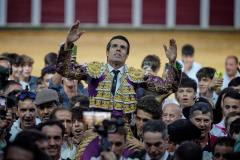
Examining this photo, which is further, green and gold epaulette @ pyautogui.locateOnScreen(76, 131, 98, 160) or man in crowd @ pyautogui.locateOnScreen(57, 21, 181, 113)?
man in crowd @ pyautogui.locateOnScreen(57, 21, 181, 113)

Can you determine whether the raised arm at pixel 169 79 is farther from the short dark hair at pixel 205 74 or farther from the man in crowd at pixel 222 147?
the short dark hair at pixel 205 74

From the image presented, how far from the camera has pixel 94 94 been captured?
9.21m

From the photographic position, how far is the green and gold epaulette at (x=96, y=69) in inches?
363

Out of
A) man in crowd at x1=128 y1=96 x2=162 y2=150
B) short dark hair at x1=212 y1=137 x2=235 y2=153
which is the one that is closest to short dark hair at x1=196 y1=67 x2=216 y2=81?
man in crowd at x1=128 y1=96 x2=162 y2=150

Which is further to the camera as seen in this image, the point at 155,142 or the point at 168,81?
the point at 168,81

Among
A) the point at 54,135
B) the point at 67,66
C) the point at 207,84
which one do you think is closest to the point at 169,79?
the point at 67,66

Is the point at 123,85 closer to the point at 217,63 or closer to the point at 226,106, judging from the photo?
the point at 226,106

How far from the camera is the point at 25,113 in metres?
9.69

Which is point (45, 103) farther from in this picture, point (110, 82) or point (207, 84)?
point (207, 84)

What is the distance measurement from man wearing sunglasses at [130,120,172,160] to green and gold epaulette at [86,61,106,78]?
1058mm

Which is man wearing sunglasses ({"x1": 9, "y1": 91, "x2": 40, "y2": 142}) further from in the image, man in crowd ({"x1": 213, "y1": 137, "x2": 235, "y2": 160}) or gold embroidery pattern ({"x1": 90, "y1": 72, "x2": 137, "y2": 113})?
man in crowd ({"x1": 213, "y1": 137, "x2": 235, "y2": 160})

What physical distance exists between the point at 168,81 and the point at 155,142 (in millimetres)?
1272

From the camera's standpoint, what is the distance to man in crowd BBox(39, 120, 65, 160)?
8.33m

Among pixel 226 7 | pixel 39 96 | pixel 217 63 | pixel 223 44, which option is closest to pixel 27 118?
pixel 39 96
